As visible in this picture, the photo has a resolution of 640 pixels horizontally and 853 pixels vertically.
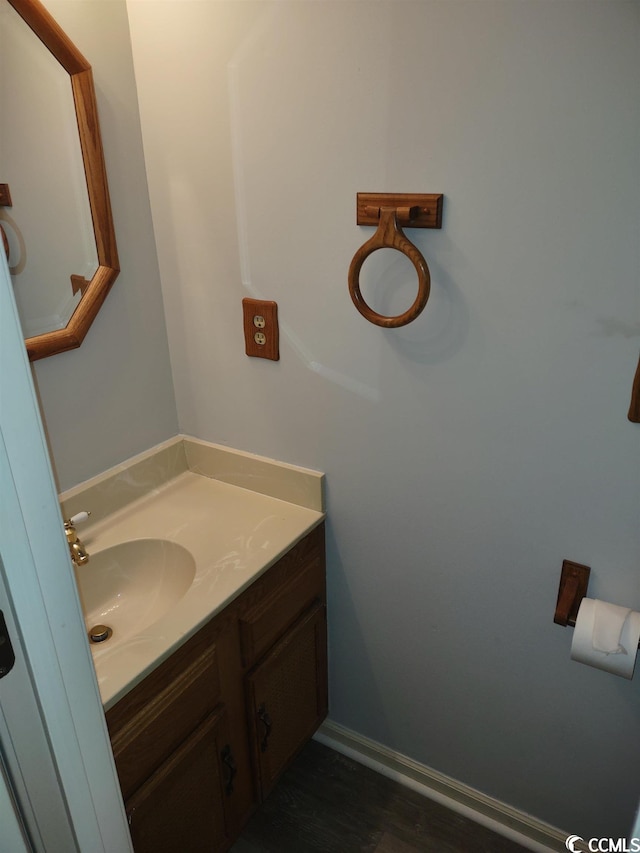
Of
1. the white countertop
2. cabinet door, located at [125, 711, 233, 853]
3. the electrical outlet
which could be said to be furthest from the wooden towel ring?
cabinet door, located at [125, 711, 233, 853]

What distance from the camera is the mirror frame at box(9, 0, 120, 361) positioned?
1179mm

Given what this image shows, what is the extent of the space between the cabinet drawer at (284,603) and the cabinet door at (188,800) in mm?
171

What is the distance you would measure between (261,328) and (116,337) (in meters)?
0.36

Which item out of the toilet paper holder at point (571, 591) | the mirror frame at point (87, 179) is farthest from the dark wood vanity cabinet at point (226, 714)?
the mirror frame at point (87, 179)

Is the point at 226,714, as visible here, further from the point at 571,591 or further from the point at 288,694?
the point at 571,591

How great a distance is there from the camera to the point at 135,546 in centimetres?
145

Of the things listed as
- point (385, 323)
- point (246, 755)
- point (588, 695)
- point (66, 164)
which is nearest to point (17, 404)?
point (385, 323)

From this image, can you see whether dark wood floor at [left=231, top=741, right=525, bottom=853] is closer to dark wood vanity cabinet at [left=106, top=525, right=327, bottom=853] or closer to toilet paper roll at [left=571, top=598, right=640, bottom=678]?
dark wood vanity cabinet at [left=106, top=525, right=327, bottom=853]

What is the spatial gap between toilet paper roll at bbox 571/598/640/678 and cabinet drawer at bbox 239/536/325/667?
24.7 inches

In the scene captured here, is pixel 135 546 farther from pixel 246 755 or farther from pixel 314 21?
pixel 314 21

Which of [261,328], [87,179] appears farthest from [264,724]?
[87,179]

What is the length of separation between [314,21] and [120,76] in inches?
19.0

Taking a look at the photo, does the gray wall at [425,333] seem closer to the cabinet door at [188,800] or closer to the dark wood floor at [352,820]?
the dark wood floor at [352,820]

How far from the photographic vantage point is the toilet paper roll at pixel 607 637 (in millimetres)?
1141
